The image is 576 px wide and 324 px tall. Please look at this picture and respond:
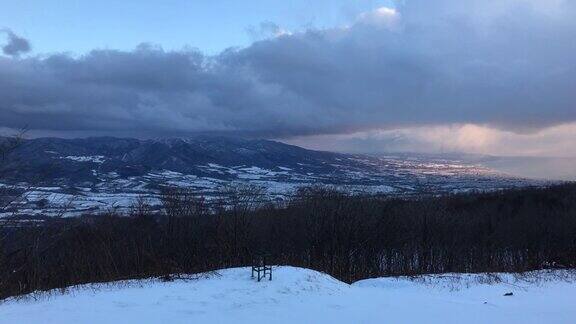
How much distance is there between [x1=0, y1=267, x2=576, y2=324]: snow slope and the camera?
53.3 feet

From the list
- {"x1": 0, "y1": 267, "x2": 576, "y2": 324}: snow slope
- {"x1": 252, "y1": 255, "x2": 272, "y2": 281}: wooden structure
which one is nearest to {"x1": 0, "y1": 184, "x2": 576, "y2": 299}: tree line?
{"x1": 252, "y1": 255, "x2": 272, "y2": 281}: wooden structure

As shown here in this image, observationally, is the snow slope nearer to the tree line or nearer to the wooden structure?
the wooden structure

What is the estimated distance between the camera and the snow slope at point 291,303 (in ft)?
53.3

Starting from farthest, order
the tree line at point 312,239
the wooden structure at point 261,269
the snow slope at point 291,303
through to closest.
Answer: the tree line at point 312,239 → the wooden structure at point 261,269 → the snow slope at point 291,303

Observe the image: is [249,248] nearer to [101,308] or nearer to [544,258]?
[544,258]

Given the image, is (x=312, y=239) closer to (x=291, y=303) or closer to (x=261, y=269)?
(x=261, y=269)

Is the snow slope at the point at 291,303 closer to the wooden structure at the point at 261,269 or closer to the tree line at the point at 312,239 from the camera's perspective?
the wooden structure at the point at 261,269

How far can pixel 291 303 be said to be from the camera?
721 inches

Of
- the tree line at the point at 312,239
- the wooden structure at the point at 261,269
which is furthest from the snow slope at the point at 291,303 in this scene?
the tree line at the point at 312,239

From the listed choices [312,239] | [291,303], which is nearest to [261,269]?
[291,303]

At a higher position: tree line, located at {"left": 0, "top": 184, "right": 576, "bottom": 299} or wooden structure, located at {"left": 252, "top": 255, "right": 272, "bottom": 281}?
wooden structure, located at {"left": 252, "top": 255, "right": 272, "bottom": 281}

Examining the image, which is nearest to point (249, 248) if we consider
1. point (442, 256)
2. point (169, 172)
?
point (442, 256)

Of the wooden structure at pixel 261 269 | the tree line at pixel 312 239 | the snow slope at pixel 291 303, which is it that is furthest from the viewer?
the tree line at pixel 312 239

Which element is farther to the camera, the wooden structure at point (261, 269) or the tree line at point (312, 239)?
the tree line at point (312, 239)
